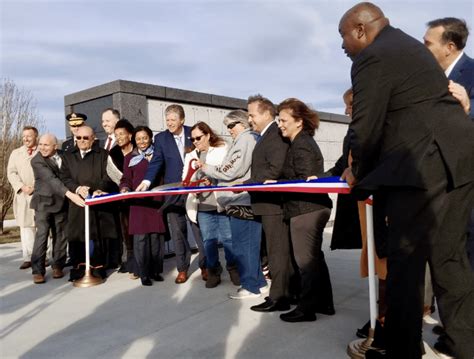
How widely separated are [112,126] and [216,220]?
81.0 inches

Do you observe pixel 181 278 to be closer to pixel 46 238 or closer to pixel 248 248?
pixel 248 248

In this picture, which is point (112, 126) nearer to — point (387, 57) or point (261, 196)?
point (261, 196)

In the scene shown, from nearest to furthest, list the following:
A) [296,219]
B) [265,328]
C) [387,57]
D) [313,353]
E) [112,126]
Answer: [387,57]
[313,353]
[265,328]
[296,219]
[112,126]

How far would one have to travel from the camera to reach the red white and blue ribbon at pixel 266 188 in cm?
328

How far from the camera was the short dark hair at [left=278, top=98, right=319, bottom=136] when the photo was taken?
3.88m

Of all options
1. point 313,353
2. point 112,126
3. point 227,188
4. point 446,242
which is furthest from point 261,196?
point 112,126

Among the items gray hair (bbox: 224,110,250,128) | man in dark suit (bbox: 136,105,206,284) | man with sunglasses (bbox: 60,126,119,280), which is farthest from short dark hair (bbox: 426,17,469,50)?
man with sunglasses (bbox: 60,126,119,280)

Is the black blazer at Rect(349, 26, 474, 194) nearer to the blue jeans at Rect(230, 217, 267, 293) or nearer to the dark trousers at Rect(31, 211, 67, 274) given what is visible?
the blue jeans at Rect(230, 217, 267, 293)

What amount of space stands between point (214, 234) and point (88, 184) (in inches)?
68.9

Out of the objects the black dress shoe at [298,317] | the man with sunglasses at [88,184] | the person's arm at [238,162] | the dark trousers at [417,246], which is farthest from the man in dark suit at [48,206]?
the dark trousers at [417,246]

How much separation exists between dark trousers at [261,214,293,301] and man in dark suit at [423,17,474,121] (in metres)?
1.78

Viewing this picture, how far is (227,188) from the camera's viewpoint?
4340 millimetres

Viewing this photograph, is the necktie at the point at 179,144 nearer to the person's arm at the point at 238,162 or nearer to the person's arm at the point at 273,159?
the person's arm at the point at 238,162

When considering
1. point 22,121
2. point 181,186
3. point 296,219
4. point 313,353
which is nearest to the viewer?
point 313,353
